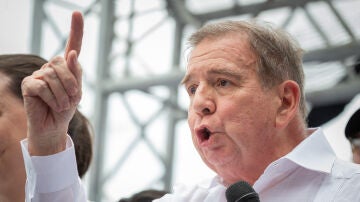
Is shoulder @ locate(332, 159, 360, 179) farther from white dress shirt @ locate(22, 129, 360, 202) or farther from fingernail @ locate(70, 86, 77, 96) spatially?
fingernail @ locate(70, 86, 77, 96)

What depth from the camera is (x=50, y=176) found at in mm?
1950

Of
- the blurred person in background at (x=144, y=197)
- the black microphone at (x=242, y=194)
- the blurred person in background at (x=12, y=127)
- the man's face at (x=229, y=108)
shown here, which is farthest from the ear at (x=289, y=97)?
the blurred person in background at (x=144, y=197)

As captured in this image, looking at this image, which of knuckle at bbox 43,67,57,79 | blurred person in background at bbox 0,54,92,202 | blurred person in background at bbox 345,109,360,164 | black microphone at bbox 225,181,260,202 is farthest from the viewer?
blurred person in background at bbox 345,109,360,164

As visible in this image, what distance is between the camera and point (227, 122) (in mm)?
1938

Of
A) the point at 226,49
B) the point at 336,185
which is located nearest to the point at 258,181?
the point at 336,185

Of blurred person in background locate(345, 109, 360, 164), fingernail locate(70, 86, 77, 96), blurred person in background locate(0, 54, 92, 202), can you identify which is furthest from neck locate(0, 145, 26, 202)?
blurred person in background locate(345, 109, 360, 164)

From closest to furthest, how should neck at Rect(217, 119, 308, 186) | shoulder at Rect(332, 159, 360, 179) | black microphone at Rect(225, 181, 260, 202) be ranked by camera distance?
black microphone at Rect(225, 181, 260, 202)
shoulder at Rect(332, 159, 360, 179)
neck at Rect(217, 119, 308, 186)

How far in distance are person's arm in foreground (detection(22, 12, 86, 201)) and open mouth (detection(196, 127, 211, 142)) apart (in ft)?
1.12

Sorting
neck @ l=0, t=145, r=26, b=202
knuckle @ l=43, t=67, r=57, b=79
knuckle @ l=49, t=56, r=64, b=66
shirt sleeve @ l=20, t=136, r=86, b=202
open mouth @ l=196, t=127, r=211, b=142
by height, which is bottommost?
neck @ l=0, t=145, r=26, b=202

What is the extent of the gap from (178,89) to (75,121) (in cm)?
325

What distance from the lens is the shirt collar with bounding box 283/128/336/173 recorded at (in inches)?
76.2

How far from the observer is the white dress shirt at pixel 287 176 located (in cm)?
190

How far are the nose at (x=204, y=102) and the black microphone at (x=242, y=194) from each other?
1.45ft

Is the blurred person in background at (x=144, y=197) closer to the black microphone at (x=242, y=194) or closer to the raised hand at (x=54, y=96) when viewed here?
the raised hand at (x=54, y=96)
